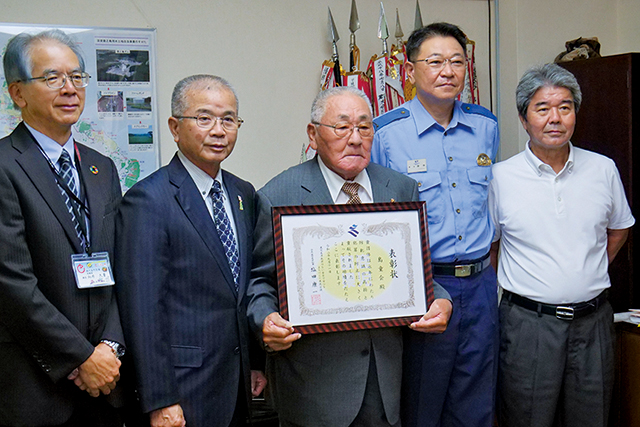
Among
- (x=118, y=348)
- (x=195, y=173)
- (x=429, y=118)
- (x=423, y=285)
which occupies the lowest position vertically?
(x=118, y=348)

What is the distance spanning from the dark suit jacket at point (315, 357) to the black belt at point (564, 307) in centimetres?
64

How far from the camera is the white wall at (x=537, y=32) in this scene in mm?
3988

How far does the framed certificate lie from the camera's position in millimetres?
1736

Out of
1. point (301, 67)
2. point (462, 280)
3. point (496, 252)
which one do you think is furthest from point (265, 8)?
point (462, 280)

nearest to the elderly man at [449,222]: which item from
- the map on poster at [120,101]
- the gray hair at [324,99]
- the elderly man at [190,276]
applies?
the gray hair at [324,99]

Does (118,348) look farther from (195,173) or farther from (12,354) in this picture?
(195,173)

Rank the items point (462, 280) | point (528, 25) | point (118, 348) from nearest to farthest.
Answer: point (118, 348)
point (462, 280)
point (528, 25)

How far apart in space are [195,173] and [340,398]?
832 millimetres

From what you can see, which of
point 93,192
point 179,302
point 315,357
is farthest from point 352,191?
point 93,192

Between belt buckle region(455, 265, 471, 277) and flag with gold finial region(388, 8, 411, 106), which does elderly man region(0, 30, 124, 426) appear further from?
flag with gold finial region(388, 8, 411, 106)

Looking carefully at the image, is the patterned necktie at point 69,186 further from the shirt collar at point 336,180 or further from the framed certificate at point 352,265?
the shirt collar at point 336,180

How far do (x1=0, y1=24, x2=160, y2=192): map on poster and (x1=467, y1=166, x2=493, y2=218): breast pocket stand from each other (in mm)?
1989

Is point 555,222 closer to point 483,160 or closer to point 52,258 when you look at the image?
point 483,160

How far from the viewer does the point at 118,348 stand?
5.68ft
